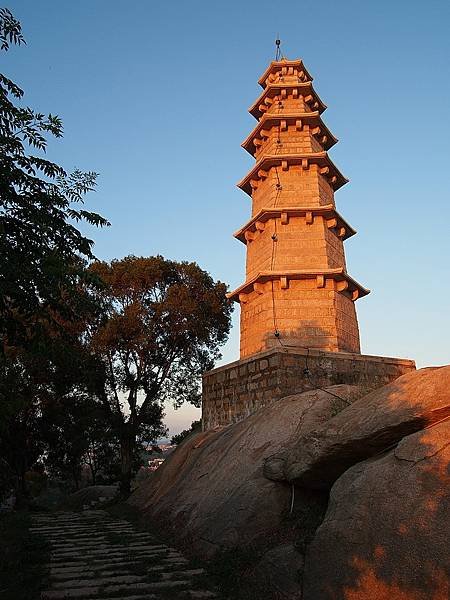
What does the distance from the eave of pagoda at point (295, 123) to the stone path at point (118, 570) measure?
17556 millimetres

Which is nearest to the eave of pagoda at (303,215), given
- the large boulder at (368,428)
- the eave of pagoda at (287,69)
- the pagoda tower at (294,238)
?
the pagoda tower at (294,238)

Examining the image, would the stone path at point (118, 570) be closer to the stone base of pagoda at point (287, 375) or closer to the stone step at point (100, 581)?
the stone step at point (100, 581)

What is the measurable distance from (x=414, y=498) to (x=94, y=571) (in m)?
5.58

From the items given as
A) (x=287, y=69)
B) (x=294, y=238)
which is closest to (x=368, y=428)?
(x=294, y=238)

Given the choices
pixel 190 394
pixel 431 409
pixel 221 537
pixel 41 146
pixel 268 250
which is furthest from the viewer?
pixel 190 394

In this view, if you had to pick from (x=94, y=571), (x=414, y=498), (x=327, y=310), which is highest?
(x=327, y=310)

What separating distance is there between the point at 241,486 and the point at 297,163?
14826mm

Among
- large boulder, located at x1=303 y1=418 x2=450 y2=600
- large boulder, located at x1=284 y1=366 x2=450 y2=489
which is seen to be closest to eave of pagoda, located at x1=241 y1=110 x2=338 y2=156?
large boulder, located at x1=284 y1=366 x2=450 y2=489

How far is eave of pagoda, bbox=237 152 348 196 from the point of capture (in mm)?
19906

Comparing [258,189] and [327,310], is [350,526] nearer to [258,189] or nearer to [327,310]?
[327,310]

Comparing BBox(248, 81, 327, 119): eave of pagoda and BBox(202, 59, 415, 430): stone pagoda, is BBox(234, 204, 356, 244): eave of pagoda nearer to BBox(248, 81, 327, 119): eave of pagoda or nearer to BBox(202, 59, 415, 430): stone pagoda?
BBox(202, 59, 415, 430): stone pagoda

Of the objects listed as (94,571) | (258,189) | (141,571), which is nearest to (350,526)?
(141,571)

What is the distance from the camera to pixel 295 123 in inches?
839

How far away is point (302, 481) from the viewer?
26.8 ft
